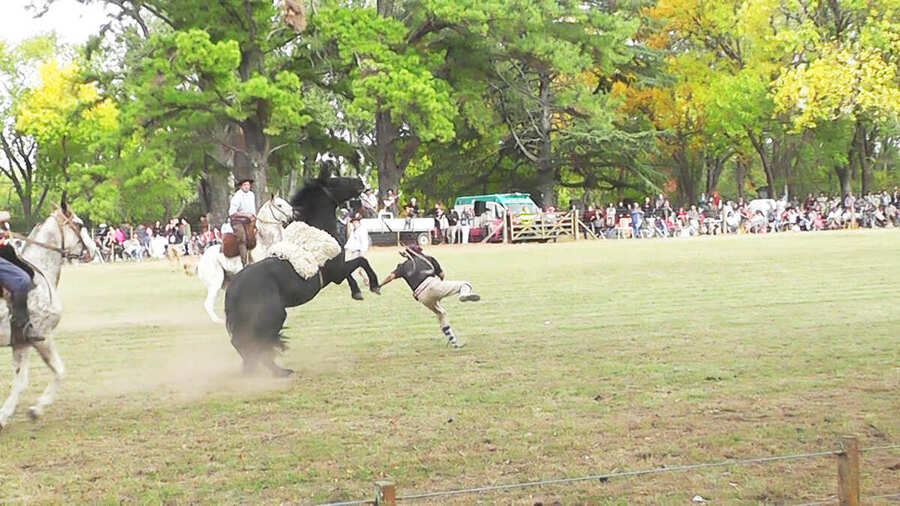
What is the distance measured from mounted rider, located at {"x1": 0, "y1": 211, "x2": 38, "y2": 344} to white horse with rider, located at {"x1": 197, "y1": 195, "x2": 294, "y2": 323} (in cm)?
717

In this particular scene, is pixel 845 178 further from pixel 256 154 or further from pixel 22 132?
pixel 22 132

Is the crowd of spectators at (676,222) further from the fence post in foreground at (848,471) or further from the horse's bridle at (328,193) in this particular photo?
the fence post in foreground at (848,471)

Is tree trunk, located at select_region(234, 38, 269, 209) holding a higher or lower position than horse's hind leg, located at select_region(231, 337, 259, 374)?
higher

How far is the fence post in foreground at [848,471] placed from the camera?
4258 millimetres

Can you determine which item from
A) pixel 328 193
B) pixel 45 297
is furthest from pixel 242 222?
pixel 45 297

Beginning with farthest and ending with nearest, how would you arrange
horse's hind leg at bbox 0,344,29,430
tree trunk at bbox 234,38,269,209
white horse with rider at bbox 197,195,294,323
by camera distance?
tree trunk at bbox 234,38,269,209
white horse with rider at bbox 197,195,294,323
horse's hind leg at bbox 0,344,29,430

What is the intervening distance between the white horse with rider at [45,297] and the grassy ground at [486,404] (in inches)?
10.5

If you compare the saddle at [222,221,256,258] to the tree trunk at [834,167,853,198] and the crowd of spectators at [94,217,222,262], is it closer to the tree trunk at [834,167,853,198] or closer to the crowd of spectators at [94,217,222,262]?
the crowd of spectators at [94,217,222,262]

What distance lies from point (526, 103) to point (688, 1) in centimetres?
1456

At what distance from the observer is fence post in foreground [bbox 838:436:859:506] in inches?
168

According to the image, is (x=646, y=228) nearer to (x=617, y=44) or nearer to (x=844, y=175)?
(x=617, y=44)

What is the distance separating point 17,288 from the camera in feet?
26.0

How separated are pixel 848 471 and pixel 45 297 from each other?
255 inches

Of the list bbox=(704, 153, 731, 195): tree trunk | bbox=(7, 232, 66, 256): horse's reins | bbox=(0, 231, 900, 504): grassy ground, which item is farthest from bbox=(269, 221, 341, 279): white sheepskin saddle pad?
bbox=(704, 153, 731, 195): tree trunk
